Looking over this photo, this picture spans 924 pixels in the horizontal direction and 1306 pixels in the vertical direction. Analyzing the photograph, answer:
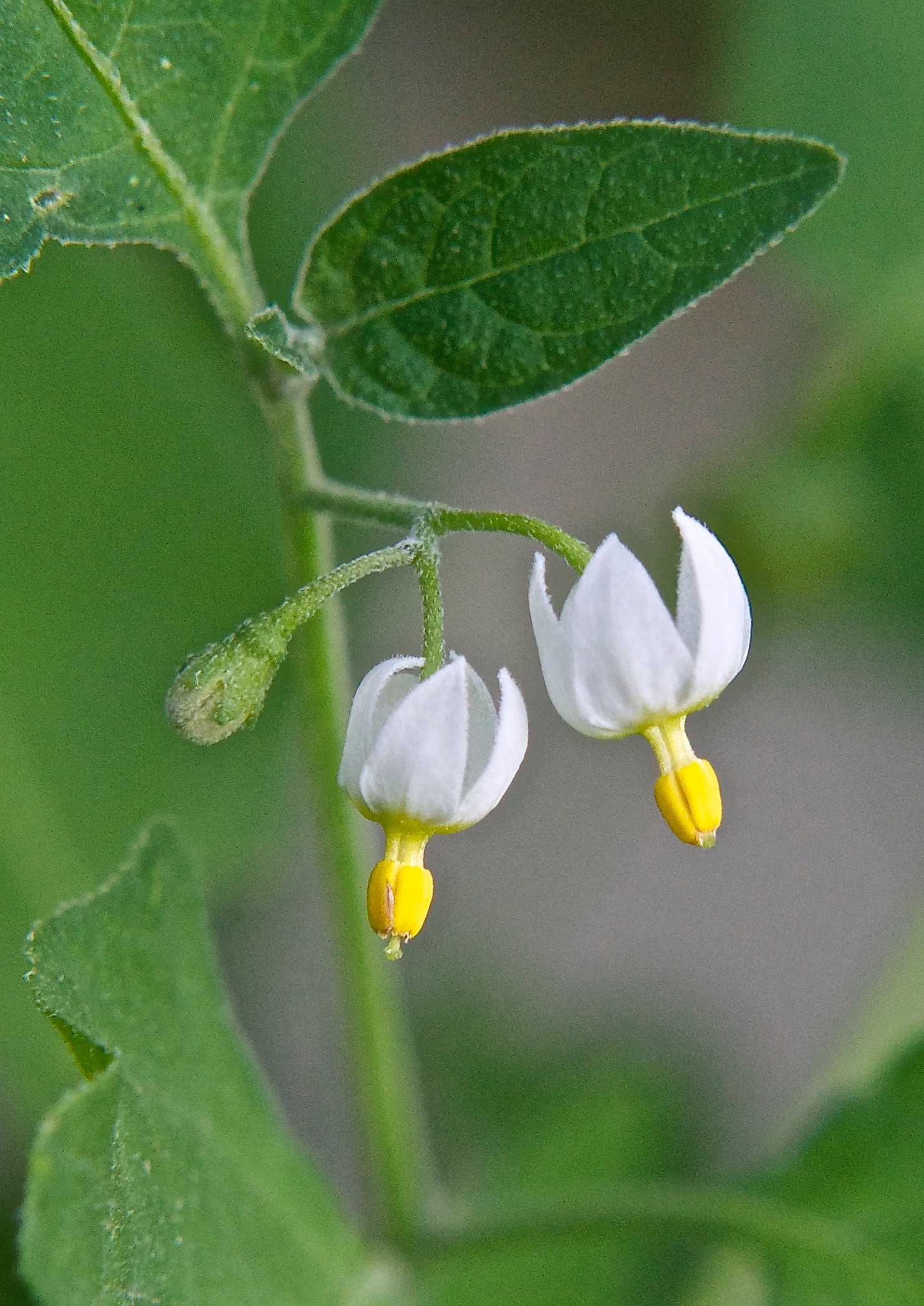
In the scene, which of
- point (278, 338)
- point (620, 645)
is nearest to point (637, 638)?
point (620, 645)

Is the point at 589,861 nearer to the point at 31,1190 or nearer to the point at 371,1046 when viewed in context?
the point at 371,1046

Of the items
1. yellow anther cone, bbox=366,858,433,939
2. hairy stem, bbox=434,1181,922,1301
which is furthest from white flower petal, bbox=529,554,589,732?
hairy stem, bbox=434,1181,922,1301

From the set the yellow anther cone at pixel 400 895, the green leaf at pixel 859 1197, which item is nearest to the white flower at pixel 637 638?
the yellow anther cone at pixel 400 895

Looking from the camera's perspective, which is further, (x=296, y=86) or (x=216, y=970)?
(x=216, y=970)

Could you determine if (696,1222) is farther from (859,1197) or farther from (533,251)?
(533,251)

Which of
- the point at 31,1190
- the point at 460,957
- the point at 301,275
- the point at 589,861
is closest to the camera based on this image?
the point at 31,1190

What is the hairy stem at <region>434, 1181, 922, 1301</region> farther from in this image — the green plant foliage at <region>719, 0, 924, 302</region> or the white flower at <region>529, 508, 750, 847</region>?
the green plant foliage at <region>719, 0, 924, 302</region>

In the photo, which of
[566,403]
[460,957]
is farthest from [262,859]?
[566,403]
